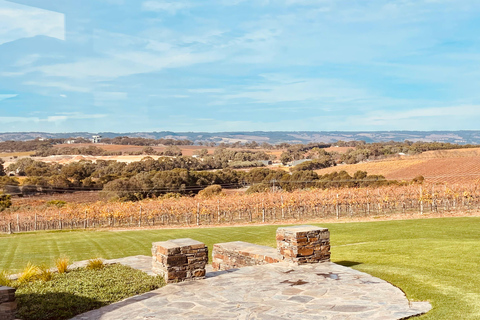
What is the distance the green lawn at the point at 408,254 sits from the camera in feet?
18.0

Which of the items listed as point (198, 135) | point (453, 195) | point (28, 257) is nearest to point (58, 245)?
point (28, 257)

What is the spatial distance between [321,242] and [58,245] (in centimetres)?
1395

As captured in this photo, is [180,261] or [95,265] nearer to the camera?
[180,261]

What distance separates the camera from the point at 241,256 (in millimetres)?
8398

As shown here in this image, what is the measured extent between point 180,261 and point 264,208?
2239 centimetres

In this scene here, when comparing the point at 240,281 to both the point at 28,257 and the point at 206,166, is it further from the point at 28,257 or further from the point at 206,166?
the point at 206,166

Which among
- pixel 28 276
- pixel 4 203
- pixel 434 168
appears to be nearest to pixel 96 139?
pixel 4 203

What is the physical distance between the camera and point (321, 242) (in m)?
7.46

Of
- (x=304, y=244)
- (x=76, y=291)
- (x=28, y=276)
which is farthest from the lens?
(x=304, y=244)

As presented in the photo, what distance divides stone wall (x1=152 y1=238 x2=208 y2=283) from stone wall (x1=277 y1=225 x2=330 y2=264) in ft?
5.18

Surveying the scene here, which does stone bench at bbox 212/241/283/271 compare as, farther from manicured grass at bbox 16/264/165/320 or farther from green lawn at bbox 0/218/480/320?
manicured grass at bbox 16/264/165/320

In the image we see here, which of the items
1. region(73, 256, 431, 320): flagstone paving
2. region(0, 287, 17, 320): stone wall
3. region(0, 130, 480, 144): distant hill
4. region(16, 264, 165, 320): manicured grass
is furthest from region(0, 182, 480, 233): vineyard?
region(0, 130, 480, 144): distant hill

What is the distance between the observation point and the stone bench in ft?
26.0

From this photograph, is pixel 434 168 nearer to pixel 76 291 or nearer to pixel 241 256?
pixel 241 256
